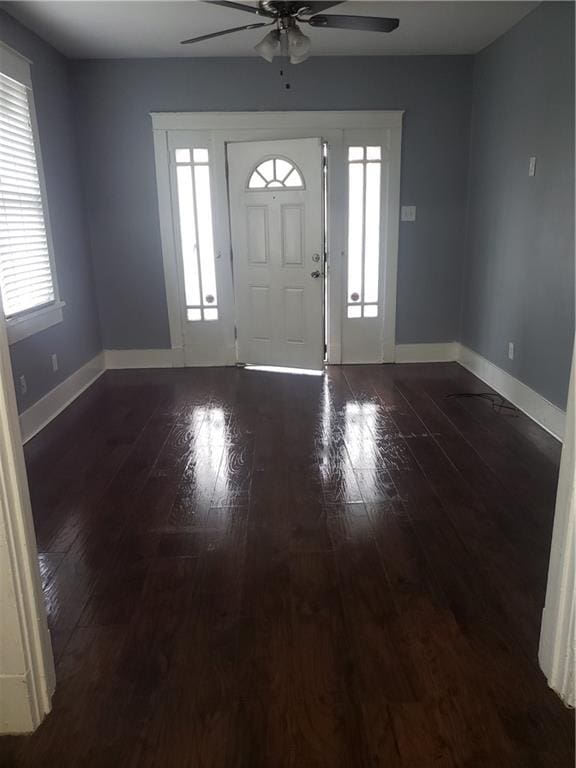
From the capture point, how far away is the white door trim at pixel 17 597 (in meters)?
1.38

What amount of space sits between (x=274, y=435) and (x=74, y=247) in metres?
2.50

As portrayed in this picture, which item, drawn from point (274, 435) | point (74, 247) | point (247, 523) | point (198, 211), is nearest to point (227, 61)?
point (198, 211)

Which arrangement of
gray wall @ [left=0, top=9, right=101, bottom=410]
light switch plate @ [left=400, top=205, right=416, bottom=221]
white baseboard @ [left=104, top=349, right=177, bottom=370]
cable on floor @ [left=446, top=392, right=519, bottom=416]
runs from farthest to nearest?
white baseboard @ [left=104, top=349, right=177, bottom=370]
light switch plate @ [left=400, top=205, right=416, bottom=221]
cable on floor @ [left=446, top=392, right=519, bottom=416]
gray wall @ [left=0, top=9, right=101, bottom=410]

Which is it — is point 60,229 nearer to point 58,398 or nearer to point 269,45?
point 58,398

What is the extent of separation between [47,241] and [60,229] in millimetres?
320

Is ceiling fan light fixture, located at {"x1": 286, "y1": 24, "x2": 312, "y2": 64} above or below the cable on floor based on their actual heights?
above

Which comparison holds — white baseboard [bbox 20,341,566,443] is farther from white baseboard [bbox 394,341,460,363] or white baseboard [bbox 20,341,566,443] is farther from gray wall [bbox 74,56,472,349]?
gray wall [bbox 74,56,472,349]

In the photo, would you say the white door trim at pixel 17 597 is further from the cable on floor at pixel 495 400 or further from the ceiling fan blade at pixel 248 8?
the cable on floor at pixel 495 400

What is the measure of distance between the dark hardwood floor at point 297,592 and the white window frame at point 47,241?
28.3 inches

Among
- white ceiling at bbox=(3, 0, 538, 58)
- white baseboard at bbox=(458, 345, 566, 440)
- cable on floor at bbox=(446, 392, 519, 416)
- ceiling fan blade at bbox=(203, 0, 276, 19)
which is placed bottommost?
cable on floor at bbox=(446, 392, 519, 416)

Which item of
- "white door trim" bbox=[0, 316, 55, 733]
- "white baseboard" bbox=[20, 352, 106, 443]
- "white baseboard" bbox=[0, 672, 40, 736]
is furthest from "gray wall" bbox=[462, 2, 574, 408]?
"white baseboard" bbox=[20, 352, 106, 443]

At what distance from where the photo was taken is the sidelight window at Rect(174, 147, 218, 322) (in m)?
4.86

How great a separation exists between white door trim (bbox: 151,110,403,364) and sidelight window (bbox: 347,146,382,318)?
0.08 m

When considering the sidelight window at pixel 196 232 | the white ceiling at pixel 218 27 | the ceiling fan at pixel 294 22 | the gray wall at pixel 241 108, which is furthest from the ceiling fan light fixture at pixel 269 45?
the sidelight window at pixel 196 232
